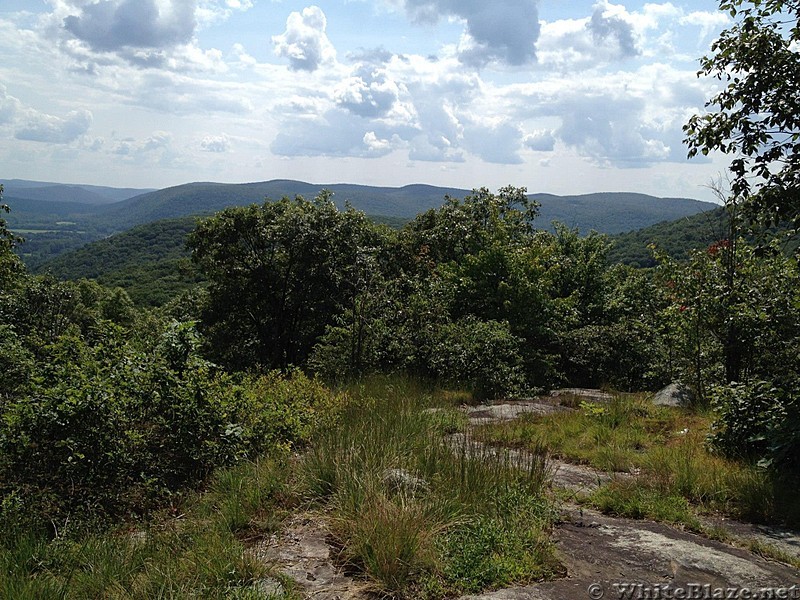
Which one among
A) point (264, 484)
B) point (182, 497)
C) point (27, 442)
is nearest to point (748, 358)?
point (264, 484)

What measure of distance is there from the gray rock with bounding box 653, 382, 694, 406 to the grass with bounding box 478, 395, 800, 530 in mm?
823

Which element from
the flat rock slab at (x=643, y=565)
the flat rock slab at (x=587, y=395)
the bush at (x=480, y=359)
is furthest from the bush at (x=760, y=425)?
the bush at (x=480, y=359)

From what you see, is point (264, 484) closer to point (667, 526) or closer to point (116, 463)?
point (116, 463)

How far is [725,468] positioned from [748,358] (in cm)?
418

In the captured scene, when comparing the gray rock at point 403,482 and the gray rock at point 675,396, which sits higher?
the gray rock at point 403,482

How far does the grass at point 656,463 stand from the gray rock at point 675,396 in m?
0.82

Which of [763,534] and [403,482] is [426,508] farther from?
[763,534]

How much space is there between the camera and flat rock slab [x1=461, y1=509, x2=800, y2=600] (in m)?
3.42

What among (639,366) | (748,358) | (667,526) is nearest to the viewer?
(667,526)

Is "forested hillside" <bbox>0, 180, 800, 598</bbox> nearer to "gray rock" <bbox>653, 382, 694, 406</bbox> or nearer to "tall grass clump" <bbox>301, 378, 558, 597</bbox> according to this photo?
"tall grass clump" <bbox>301, 378, 558, 597</bbox>

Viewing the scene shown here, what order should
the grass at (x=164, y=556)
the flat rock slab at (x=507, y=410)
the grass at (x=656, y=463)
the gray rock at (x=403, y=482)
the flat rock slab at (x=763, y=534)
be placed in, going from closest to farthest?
the grass at (x=164, y=556) < the flat rock slab at (x=763, y=534) < the gray rock at (x=403, y=482) < the grass at (x=656, y=463) < the flat rock slab at (x=507, y=410)

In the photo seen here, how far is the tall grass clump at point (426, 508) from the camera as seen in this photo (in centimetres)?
352

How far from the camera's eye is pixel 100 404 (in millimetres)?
5129

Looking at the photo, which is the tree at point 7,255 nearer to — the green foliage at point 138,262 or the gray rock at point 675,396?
the gray rock at point 675,396
